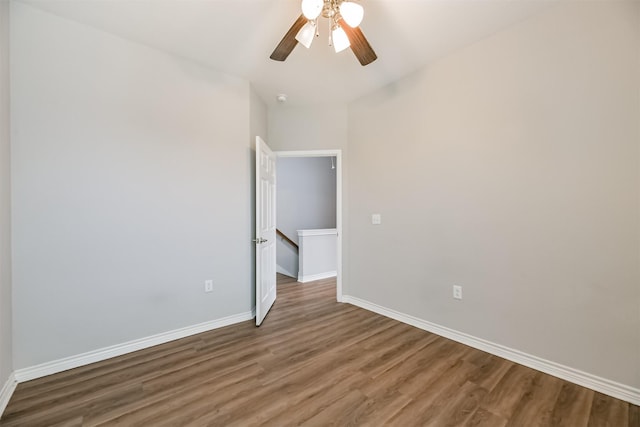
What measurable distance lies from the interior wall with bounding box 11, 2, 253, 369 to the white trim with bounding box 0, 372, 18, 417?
0.31ft

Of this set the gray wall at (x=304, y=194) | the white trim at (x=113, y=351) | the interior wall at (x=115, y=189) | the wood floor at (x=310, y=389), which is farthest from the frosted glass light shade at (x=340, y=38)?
the gray wall at (x=304, y=194)

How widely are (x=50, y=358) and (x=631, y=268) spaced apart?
395 centimetres

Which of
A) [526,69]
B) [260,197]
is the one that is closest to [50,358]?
[260,197]

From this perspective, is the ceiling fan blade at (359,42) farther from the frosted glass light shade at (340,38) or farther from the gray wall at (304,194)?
the gray wall at (304,194)

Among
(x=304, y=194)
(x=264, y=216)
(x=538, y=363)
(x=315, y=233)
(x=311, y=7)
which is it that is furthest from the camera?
(x=304, y=194)

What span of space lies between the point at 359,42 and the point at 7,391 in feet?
10.4

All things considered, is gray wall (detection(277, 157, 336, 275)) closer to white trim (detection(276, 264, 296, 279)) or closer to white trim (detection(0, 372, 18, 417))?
white trim (detection(276, 264, 296, 279))

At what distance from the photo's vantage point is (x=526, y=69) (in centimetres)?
209

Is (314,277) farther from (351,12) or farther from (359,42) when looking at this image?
(351,12)

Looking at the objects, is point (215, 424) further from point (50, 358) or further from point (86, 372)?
point (50, 358)

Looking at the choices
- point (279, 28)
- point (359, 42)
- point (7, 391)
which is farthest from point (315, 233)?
point (7, 391)

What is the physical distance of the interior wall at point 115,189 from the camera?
191 cm

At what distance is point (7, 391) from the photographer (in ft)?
5.61

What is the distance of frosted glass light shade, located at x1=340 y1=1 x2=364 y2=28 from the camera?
155cm
